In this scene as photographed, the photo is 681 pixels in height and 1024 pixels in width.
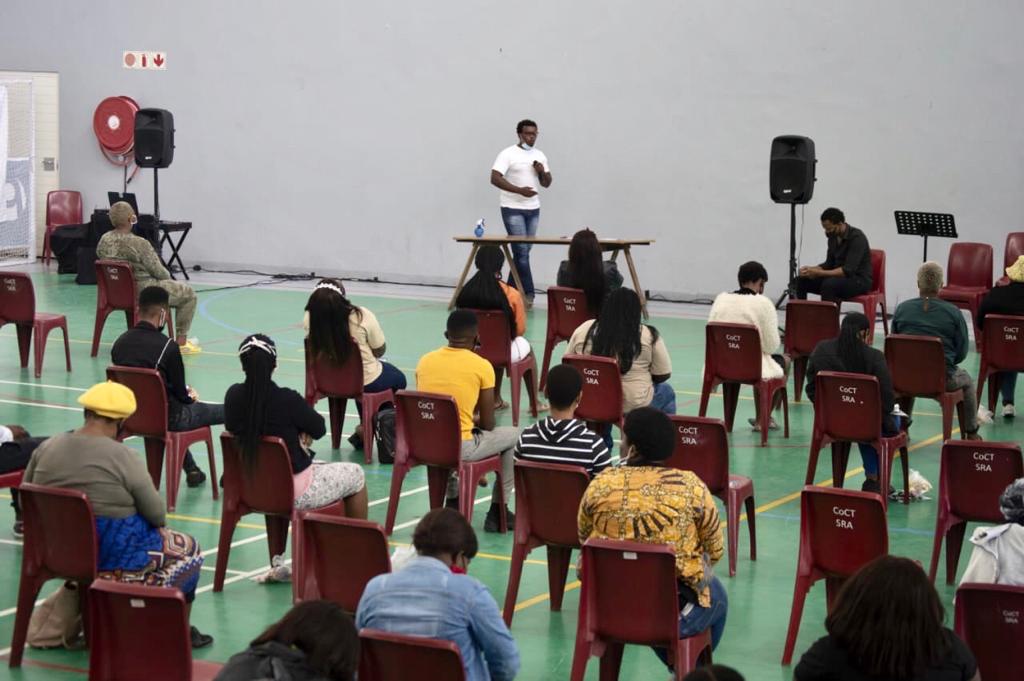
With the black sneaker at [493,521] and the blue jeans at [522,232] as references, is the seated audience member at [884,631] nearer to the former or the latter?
the black sneaker at [493,521]

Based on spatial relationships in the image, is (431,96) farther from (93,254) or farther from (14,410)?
(14,410)

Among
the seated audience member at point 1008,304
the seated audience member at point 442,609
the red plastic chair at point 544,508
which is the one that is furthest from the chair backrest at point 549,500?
the seated audience member at point 1008,304

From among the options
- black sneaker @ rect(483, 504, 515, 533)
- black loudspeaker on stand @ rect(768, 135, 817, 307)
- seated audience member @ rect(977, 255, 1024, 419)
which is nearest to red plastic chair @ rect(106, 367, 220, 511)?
black sneaker @ rect(483, 504, 515, 533)

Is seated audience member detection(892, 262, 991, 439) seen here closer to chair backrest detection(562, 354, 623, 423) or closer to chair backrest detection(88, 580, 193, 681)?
chair backrest detection(562, 354, 623, 423)

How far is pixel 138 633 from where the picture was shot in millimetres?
4117

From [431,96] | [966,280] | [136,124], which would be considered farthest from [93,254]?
[966,280]

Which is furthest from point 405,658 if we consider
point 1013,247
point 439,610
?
point 1013,247

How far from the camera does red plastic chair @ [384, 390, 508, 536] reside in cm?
666

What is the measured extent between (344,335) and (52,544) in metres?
3.09

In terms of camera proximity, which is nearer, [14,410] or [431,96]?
[14,410]

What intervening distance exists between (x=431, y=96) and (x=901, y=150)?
5.26m

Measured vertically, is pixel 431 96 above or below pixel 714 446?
above

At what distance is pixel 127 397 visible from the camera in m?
5.16

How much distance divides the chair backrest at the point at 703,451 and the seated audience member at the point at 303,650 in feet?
9.78
